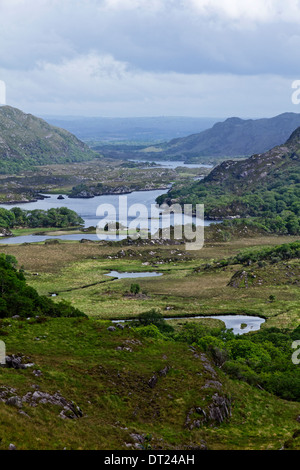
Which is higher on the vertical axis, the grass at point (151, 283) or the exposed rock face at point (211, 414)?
the exposed rock face at point (211, 414)

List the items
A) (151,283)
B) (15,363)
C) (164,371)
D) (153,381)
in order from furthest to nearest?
(151,283), (164,371), (153,381), (15,363)

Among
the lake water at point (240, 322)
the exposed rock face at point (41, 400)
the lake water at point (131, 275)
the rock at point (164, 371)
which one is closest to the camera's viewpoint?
the exposed rock face at point (41, 400)

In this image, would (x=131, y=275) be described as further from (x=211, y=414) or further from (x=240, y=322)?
(x=211, y=414)

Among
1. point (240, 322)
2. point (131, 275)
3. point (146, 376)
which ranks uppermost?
point (146, 376)

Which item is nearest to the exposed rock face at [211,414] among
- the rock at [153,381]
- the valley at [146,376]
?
the valley at [146,376]

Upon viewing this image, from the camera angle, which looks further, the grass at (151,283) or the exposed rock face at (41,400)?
the grass at (151,283)

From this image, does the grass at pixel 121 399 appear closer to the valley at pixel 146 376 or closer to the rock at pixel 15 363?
the valley at pixel 146 376

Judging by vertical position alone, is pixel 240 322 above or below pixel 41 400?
below

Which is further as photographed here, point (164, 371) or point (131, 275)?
point (131, 275)

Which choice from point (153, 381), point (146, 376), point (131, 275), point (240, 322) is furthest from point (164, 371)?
point (131, 275)

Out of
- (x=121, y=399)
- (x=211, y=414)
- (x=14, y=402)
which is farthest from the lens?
(x=211, y=414)

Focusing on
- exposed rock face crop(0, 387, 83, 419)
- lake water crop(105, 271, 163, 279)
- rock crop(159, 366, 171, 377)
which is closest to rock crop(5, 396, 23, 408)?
exposed rock face crop(0, 387, 83, 419)

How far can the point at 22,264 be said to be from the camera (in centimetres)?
15525

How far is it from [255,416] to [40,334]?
76.3 feet
